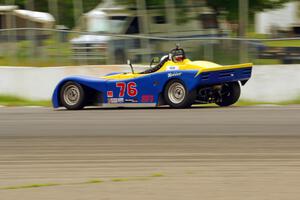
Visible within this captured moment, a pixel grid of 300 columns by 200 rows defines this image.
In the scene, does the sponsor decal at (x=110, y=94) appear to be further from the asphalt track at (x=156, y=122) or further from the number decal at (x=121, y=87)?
the asphalt track at (x=156, y=122)

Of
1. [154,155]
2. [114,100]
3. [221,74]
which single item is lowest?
[154,155]

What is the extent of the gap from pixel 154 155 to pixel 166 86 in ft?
20.2

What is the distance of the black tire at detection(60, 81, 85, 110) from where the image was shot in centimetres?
1669

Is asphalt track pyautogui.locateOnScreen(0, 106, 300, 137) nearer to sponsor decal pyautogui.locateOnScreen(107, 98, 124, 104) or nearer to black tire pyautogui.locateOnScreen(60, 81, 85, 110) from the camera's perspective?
sponsor decal pyautogui.locateOnScreen(107, 98, 124, 104)

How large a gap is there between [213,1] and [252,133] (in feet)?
44.7

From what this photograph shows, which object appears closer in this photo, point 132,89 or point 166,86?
point 166,86

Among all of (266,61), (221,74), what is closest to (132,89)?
(221,74)

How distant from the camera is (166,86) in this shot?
15.8 metres

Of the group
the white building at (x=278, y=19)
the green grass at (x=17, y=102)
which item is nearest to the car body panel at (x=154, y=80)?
the green grass at (x=17, y=102)

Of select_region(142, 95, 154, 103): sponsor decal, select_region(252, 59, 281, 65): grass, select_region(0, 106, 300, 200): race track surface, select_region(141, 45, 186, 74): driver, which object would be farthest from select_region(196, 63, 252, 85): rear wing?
select_region(252, 59, 281, 65): grass

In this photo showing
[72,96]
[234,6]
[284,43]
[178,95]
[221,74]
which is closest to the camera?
[221,74]

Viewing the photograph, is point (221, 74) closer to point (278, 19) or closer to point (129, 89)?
point (129, 89)

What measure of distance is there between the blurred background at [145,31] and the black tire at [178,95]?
12.4 feet

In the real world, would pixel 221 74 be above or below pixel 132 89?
above
